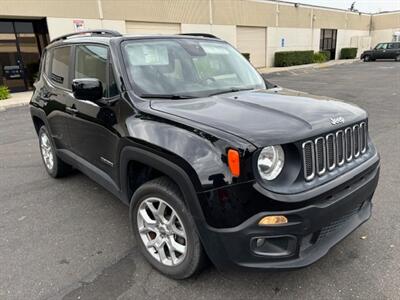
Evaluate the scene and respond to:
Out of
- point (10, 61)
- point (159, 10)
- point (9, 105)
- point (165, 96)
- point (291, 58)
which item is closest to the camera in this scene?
point (165, 96)

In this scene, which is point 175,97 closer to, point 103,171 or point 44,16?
point 103,171

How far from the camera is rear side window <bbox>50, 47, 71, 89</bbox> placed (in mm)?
3889

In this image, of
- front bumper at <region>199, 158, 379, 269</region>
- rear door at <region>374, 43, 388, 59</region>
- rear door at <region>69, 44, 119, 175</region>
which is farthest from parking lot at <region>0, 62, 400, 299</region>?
rear door at <region>374, 43, 388, 59</region>

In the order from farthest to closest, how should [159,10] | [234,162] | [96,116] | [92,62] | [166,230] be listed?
[159,10], [92,62], [96,116], [166,230], [234,162]

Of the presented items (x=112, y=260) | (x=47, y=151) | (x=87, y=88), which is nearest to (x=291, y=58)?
(x=47, y=151)

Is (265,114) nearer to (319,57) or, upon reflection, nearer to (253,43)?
(253,43)

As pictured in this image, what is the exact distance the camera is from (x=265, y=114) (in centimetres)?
235

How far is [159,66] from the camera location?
10.0 feet

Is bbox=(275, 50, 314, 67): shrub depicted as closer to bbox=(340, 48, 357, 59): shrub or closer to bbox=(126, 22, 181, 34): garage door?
bbox=(340, 48, 357, 59): shrub

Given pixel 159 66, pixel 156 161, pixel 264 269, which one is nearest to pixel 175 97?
pixel 159 66

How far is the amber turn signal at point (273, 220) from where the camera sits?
6.64 feet

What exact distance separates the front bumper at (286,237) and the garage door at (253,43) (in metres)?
23.1

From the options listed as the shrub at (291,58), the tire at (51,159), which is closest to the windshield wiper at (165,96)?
the tire at (51,159)

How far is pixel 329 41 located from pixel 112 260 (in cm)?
3744
